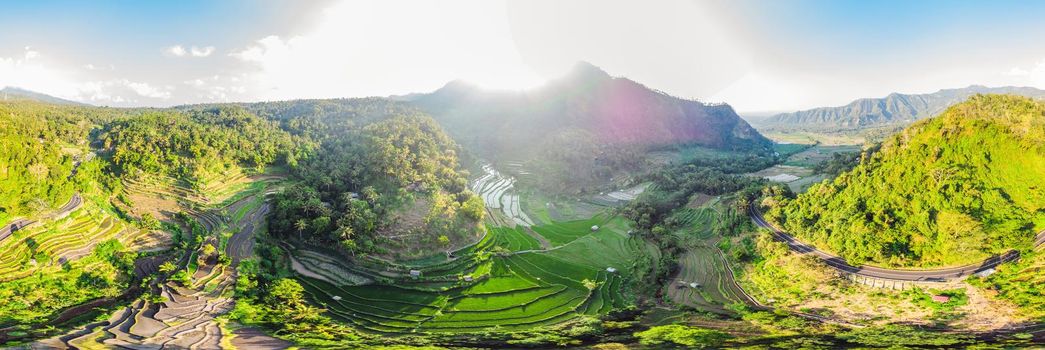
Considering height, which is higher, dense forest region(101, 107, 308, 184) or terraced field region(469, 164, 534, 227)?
dense forest region(101, 107, 308, 184)

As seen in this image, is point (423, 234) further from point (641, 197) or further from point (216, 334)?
point (641, 197)

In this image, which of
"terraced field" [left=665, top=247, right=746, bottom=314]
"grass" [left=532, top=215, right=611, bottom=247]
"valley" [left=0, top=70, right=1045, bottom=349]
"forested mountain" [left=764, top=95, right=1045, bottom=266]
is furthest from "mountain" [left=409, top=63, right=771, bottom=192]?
"forested mountain" [left=764, top=95, right=1045, bottom=266]

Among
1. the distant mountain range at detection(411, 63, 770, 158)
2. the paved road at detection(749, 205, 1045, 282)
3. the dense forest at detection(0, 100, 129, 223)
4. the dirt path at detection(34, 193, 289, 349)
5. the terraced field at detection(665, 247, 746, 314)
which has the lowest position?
the terraced field at detection(665, 247, 746, 314)

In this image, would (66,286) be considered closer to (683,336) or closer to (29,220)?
(29,220)

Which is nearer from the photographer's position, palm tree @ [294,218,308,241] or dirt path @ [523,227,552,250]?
palm tree @ [294,218,308,241]

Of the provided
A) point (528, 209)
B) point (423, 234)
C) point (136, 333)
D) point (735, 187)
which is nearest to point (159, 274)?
point (136, 333)

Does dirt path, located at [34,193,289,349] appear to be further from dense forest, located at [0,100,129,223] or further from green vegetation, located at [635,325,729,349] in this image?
green vegetation, located at [635,325,729,349]

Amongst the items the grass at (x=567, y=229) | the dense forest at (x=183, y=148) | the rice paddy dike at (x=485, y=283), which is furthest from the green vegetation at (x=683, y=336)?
the dense forest at (x=183, y=148)
